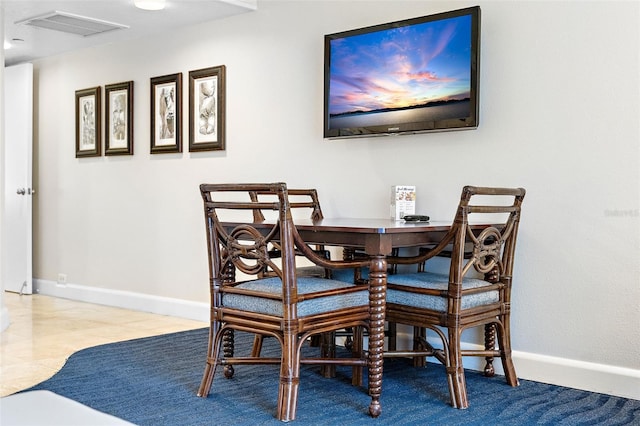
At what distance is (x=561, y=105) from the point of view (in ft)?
10.4

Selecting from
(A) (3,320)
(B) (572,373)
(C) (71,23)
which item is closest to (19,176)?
(C) (71,23)

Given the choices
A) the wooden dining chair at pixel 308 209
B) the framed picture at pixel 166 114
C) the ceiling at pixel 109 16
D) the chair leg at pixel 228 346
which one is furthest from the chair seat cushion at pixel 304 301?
the framed picture at pixel 166 114

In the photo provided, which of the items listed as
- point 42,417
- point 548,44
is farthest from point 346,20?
point 42,417

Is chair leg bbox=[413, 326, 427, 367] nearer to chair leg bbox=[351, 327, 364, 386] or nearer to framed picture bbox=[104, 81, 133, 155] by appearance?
chair leg bbox=[351, 327, 364, 386]

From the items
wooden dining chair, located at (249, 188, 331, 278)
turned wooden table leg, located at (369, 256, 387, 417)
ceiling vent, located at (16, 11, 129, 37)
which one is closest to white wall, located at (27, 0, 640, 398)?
wooden dining chair, located at (249, 188, 331, 278)

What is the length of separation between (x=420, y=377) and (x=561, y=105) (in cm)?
141

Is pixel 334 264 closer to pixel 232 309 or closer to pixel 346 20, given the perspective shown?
pixel 232 309

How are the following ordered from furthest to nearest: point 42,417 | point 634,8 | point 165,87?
point 165,87
point 634,8
point 42,417

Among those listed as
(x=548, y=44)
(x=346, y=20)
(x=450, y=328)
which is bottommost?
(x=450, y=328)

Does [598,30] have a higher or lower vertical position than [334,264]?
higher

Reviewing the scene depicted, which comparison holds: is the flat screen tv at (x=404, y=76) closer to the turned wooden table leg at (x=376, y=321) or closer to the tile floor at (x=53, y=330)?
the turned wooden table leg at (x=376, y=321)

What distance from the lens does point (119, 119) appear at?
5.41m

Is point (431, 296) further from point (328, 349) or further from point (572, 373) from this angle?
point (572, 373)

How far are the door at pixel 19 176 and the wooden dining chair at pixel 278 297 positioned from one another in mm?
3639
